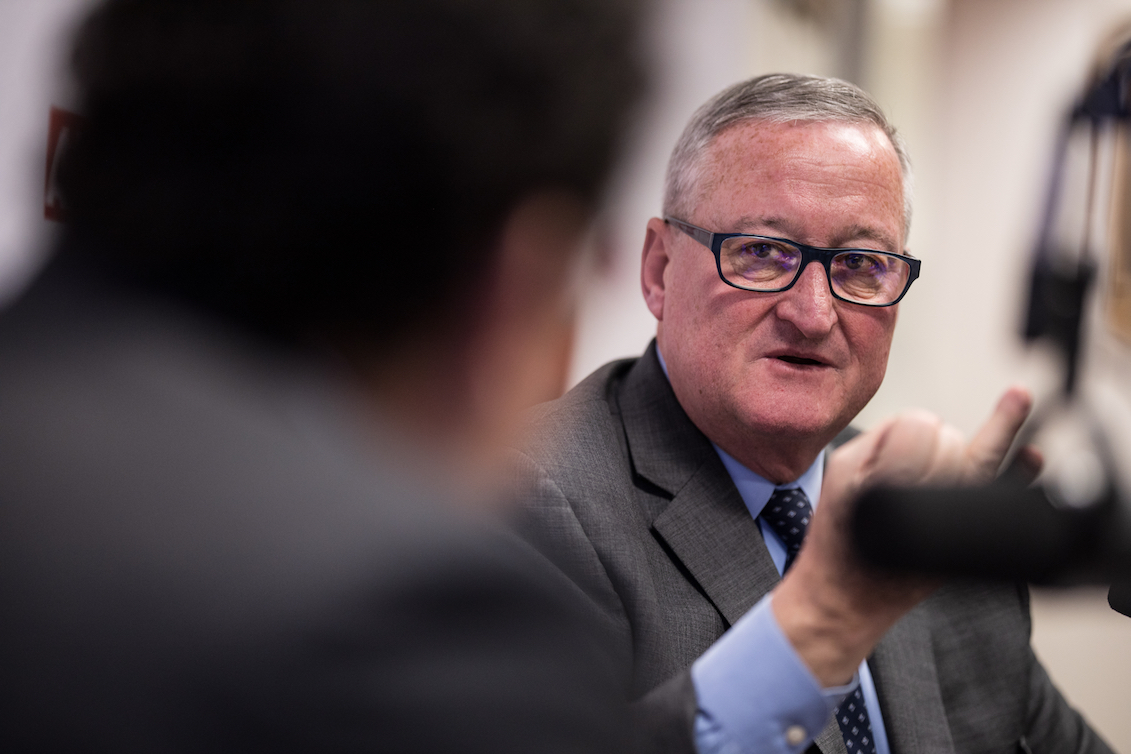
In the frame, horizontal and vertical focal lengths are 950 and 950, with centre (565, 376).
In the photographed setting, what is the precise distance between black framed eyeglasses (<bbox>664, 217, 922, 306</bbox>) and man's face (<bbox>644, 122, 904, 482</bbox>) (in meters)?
0.01

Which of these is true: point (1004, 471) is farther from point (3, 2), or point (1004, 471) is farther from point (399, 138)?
point (3, 2)

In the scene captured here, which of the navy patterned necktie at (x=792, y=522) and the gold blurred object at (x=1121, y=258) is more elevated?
the gold blurred object at (x=1121, y=258)

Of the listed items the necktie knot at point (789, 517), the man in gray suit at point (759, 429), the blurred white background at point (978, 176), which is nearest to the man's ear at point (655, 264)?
the man in gray suit at point (759, 429)

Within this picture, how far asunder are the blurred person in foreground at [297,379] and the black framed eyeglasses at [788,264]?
2.00 feet

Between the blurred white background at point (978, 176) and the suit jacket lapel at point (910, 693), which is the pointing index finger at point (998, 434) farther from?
the blurred white background at point (978, 176)

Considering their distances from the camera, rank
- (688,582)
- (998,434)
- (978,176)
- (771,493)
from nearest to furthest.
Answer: (998,434), (688,582), (771,493), (978,176)

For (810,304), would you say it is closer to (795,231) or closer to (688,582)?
(795,231)

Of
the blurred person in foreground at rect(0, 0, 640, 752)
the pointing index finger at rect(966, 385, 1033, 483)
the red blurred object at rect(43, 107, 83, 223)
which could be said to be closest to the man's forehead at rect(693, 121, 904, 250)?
the pointing index finger at rect(966, 385, 1033, 483)

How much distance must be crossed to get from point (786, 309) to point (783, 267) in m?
0.06

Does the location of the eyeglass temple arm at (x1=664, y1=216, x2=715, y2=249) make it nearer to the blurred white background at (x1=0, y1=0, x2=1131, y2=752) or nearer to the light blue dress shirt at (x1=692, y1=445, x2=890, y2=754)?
the light blue dress shirt at (x1=692, y1=445, x2=890, y2=754)

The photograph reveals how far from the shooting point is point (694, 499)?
47.3 inches

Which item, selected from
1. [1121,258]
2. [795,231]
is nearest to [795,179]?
[795,231]

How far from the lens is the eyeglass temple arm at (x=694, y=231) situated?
4.07 feet

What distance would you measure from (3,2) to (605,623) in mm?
1345
